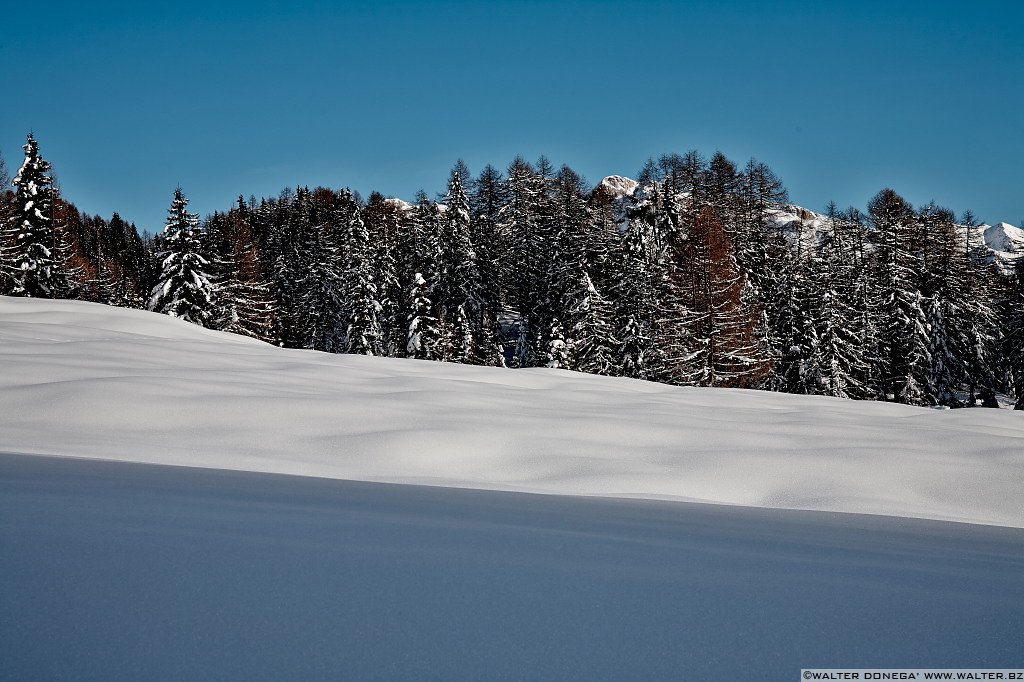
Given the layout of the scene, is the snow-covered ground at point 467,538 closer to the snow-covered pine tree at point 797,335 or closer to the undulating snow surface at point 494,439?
the undulating snow surface at point 494,439

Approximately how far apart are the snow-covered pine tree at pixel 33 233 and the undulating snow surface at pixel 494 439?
114ft

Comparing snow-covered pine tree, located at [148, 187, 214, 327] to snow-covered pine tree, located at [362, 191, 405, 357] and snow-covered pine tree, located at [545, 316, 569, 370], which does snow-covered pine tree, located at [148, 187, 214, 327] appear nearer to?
snow-covered pine tree, located at [362, 191, 405, 357]

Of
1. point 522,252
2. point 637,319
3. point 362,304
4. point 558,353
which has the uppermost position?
point 522,252

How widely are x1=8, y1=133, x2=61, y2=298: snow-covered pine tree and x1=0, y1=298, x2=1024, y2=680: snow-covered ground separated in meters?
35.8

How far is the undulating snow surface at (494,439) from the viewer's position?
10.7ft

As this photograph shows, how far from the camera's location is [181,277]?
112 ft

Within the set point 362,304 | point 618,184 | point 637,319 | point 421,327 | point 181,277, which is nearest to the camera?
point 637,319

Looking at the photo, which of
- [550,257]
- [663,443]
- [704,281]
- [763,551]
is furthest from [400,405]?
[550,257]

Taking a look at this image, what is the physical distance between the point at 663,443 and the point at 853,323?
130 feet

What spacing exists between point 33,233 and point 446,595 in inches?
1619

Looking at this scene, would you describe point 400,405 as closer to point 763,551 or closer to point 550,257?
point 763,551

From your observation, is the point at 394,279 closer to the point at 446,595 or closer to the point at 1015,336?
the point at 1015,336

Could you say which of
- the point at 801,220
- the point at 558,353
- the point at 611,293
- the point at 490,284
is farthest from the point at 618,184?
the point at 558,353

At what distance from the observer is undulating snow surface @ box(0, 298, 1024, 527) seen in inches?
128
